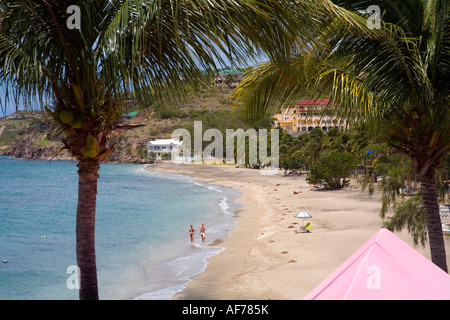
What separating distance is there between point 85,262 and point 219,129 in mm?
85437

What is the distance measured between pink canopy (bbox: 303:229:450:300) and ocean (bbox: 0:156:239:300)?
966 centimetres

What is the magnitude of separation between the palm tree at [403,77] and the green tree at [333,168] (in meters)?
33.9

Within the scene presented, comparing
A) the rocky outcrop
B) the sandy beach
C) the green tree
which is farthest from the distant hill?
the sandy beach

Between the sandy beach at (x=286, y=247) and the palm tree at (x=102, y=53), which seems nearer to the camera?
the palm tree at (x=102, y=53)

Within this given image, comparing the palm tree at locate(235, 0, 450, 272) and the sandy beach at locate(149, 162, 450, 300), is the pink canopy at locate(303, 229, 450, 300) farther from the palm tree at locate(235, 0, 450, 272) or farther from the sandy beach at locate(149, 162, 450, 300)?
the sandy beach at locate(149, 162, 450, 300)

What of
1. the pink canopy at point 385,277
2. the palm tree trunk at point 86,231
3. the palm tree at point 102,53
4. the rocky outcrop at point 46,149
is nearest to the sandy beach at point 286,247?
the palm tree trunk at point 86,231

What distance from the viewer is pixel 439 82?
6.27 metres

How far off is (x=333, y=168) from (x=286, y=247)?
21882 millimetres

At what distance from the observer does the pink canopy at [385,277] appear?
96.0 inches

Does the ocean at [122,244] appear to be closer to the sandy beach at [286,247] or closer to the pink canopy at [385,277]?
the sandy beach at [286,247]
